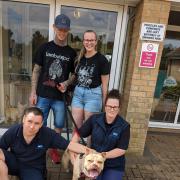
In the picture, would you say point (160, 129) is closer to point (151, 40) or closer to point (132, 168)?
point (132, 168)

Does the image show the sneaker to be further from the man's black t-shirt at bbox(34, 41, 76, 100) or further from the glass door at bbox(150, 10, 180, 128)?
the glass door at bbox(150, 10, 180, 128)

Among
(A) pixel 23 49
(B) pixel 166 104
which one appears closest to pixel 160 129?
(B) pixel 166 104

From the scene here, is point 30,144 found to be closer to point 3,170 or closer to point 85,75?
point 3,170

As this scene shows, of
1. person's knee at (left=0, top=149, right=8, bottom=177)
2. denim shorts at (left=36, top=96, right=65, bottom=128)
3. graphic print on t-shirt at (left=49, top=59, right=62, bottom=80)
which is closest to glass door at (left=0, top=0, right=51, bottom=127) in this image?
graphic print on t-shirt at (left=49, top=59, right=62, bottom=80)

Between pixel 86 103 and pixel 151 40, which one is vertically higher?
pixel 151 40

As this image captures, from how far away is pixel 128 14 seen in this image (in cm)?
381

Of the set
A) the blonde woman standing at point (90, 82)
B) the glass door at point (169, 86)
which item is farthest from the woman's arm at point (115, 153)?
the glass door at point (169, 86)

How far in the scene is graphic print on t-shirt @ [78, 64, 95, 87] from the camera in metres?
2.84

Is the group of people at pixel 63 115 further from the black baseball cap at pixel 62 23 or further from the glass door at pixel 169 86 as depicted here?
the glass door at pixel 169 86

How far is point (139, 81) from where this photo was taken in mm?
3607

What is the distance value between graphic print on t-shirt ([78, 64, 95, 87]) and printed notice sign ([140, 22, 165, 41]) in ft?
3.72

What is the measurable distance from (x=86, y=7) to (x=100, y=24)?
0.39 m

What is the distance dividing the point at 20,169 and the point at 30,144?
0.30 meters

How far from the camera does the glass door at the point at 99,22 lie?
373cm
